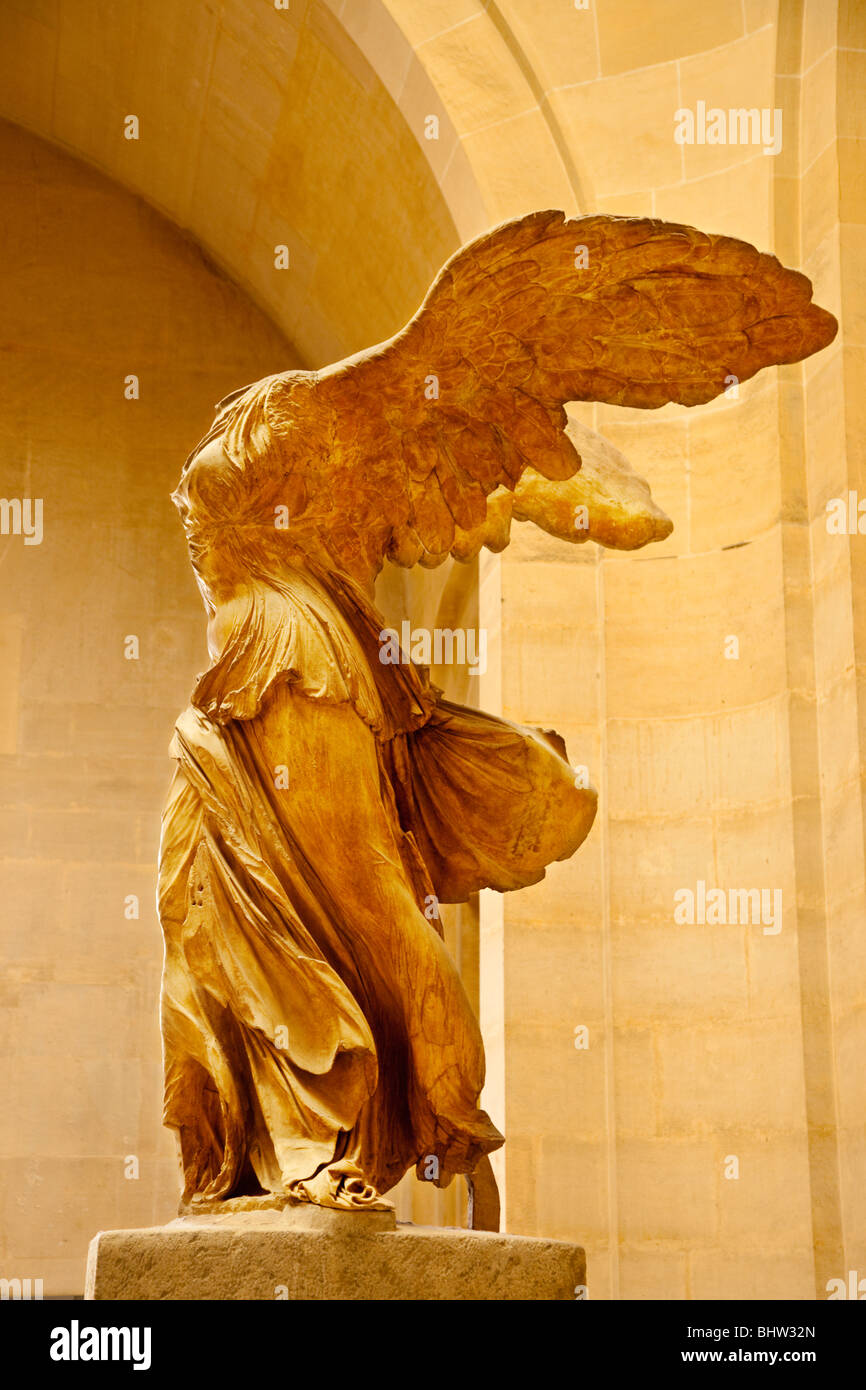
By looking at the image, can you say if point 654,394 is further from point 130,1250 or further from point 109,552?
point 109,552

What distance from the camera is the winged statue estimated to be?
3746 millimetres

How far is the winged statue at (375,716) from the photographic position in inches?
147

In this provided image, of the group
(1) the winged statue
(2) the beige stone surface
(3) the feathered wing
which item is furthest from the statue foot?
(2) the beige stone surface

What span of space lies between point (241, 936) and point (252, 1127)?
0.37m

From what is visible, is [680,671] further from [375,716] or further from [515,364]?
[375,716]

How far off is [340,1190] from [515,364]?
6.02 feet

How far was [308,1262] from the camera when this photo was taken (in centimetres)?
342

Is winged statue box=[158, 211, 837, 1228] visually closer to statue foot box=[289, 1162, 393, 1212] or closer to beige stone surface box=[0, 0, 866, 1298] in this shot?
statue foot box=[289, 1162, 393, 1212]

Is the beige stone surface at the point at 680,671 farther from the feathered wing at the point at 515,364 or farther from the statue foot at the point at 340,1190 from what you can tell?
the statue foot at the point at 340,1190

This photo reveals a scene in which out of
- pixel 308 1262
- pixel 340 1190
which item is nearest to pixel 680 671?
pixel 340 1190

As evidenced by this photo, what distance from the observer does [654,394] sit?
4.29 metres

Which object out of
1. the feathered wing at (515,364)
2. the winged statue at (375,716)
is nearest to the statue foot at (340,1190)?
the winged statue at (375,716)

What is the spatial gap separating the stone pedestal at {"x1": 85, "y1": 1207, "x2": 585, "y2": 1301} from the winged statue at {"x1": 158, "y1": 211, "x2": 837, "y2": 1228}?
0.07 meters

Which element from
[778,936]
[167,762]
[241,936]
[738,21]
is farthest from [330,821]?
[167,762]
